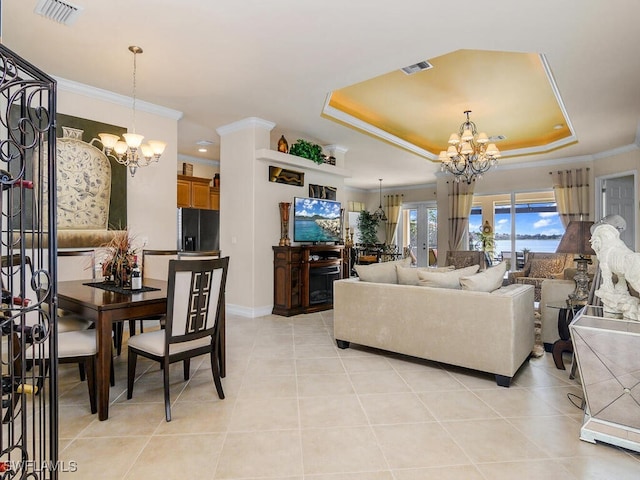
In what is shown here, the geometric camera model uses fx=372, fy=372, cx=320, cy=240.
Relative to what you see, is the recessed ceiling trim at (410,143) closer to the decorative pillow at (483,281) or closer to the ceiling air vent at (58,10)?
the decorative pillow at (483,281)

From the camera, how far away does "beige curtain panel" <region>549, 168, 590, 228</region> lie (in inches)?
266

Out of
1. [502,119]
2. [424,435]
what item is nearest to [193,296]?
[424,435]

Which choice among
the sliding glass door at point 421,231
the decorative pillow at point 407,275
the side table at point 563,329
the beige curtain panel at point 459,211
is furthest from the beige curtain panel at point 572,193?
the decorative pillow at point 407,275

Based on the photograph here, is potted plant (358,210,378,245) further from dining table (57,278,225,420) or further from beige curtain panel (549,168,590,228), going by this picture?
dining table (57,278,225,420)

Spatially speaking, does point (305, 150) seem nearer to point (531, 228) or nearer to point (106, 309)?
point (106, 309)

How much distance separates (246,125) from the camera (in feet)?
16.8

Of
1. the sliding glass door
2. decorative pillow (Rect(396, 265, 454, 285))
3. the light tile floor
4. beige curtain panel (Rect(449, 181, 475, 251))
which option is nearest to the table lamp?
the light tile floor

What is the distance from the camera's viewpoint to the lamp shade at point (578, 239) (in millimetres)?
2994

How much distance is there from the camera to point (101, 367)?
226 cm

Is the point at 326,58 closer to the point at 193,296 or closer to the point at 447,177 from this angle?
the point at 193,296

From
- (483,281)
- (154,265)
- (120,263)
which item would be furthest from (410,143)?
(120,263)

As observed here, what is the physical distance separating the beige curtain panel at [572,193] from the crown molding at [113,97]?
6.72 metres

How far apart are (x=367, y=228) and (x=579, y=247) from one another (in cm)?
761

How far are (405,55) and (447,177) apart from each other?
18.3ft
